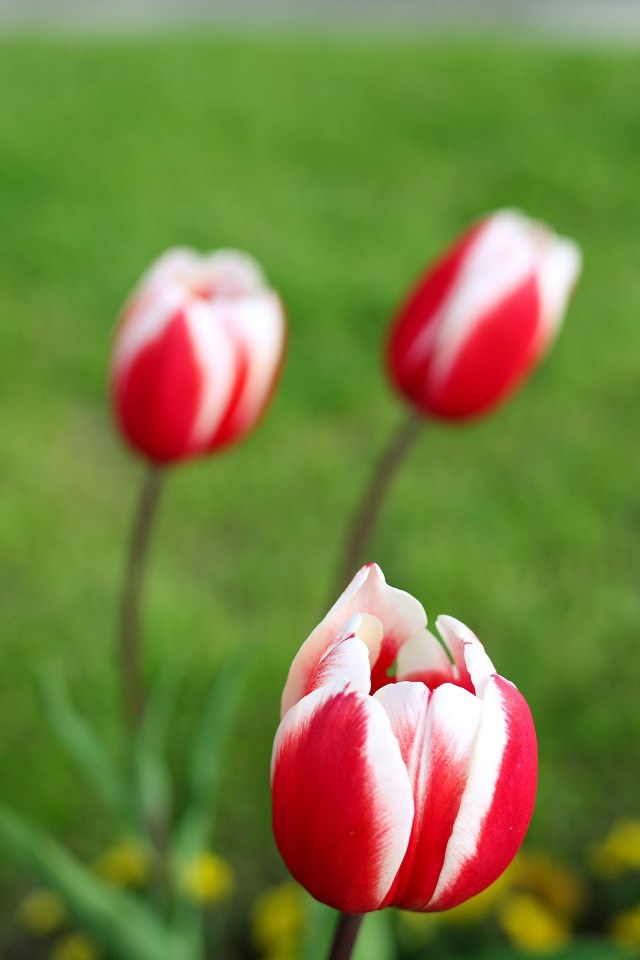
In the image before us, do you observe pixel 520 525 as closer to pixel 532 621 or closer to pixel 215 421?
pixel 532 621

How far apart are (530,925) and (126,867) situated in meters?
0.50

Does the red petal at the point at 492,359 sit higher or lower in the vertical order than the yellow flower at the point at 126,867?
higher

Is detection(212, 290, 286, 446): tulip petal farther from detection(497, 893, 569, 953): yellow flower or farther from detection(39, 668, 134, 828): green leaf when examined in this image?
detection(497, 893, 569, 953): yellow flower

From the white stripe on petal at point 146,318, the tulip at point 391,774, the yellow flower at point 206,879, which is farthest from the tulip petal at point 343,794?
the yellow flower at point 206,879

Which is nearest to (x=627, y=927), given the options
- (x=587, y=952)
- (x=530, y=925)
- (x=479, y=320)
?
(x=530, y=925)

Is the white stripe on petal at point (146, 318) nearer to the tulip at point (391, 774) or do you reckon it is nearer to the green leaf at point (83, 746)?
the green leaf at point (83, 746)

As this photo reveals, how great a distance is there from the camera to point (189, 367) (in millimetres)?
943

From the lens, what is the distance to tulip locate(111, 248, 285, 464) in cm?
95

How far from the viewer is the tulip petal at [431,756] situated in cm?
49

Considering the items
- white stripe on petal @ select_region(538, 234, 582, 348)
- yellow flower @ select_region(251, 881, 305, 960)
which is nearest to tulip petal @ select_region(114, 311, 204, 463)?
white stripe on petal @ select_region(538, 234, 582, 348)

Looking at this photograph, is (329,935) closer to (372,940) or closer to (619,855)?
(372,940)

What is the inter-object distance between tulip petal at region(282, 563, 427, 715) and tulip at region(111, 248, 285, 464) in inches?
17.7

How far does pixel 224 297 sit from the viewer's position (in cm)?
103

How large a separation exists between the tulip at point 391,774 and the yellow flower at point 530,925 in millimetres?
914
